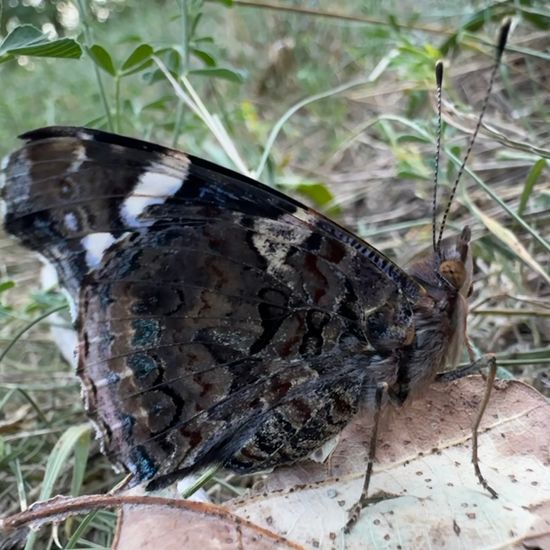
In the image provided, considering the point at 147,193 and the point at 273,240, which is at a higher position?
the point at 147,193

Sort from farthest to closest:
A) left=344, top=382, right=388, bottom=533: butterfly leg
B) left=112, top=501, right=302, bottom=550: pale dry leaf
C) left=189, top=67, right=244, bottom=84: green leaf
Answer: left=189, top=67, right=244, bottom=84: green leaf < left=344, top=382, right=388, bottom=533: butterfly leg < left=112, top=501, right=302, bottom=550: pale dry leaf

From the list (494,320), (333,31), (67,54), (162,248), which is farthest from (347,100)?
(162,248)

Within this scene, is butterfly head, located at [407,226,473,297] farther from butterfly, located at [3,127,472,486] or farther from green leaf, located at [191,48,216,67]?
green leaf, located at [191,48,216,67]

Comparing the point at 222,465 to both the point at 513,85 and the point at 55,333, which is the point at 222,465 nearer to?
the point at 55,333

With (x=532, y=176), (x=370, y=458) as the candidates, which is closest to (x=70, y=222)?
(x=370, y=458)

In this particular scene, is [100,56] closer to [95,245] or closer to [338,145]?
[95,245]

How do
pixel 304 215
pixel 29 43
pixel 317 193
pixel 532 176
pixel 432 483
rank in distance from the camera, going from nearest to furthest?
pixel 432 483, pixel 304 215, pixel 29 43, pixel 532 176, pixel 317 193

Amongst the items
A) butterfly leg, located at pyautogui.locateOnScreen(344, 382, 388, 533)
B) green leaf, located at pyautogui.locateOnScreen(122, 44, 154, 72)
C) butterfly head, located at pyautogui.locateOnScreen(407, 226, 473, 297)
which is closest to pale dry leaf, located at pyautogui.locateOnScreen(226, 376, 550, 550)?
butterfly leg, located at pyautogui.locateOnScreen(344, 382, 388, 533)
